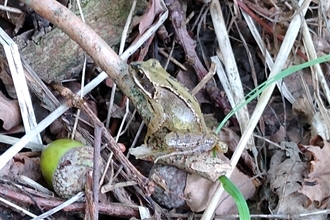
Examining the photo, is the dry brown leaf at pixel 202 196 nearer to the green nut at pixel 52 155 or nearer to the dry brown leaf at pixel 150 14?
the green nut at pixel 52 155

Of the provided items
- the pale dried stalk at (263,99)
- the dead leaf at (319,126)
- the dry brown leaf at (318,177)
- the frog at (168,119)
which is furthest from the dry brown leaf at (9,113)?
the dead leaf at (319,126)

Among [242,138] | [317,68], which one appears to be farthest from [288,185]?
[317,68]

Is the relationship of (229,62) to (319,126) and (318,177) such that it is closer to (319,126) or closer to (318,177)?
(319,126)

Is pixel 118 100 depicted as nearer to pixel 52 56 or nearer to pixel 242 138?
pixel 52 56

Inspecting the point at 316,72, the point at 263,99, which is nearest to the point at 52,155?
the point at 263,99

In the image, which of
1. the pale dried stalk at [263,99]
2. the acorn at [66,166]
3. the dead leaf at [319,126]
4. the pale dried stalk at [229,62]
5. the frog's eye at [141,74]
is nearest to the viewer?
the acorn at [66,166]

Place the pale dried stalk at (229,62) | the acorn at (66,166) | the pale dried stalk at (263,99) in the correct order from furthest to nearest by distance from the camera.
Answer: the pale dried stalk at (229,62) → the pale dried stalk at (263,99) → the acorn at (66,166)
